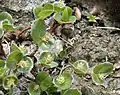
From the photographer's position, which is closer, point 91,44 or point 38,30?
point 38,30

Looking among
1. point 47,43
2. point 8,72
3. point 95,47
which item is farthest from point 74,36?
point 8,72

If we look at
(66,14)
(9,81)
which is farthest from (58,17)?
(9,81)

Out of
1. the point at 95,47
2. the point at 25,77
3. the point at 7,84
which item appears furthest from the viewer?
the point at 95,47

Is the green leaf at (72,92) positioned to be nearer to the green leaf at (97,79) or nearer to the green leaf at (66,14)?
the green leaf at (97,79)

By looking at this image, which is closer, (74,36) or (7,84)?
(7,84)

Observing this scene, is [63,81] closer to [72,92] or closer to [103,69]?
[72,92]

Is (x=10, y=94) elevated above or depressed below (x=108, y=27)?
below

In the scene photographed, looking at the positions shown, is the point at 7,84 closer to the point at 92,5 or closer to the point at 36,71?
the point at 36,71
